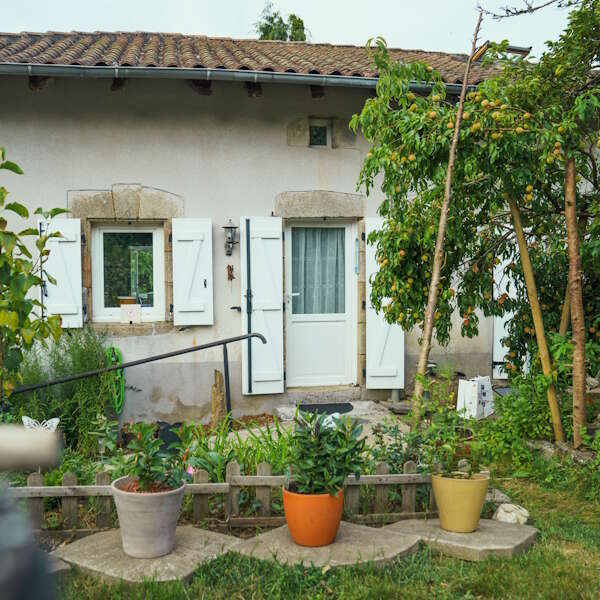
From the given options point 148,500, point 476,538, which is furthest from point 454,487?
point 148,500

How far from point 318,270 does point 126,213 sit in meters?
2.07

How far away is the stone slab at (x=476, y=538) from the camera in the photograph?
3.21m

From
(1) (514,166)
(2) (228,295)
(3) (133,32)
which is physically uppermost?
(3) (133,32)

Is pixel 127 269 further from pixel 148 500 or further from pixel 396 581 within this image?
pixel 396 581

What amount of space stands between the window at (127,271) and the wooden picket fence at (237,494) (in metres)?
3.51

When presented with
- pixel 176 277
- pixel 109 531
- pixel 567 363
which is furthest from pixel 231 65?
pixel 109 531

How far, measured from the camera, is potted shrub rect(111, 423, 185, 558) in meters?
2.97

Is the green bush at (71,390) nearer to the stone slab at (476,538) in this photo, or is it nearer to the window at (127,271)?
the window at (127,271)

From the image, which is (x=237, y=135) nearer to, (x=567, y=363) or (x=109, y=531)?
(x=567, y=363)

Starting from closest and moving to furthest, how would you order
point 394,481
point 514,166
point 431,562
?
point 431,562 < point 394,481 < point 514,166

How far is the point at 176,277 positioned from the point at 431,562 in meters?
4.25

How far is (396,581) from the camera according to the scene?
2.91m

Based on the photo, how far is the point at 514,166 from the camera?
14.2ft

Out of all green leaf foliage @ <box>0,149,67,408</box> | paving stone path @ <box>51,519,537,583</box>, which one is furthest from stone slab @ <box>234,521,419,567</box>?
green leaf foliage @ <box>0,149,67,408</box>
